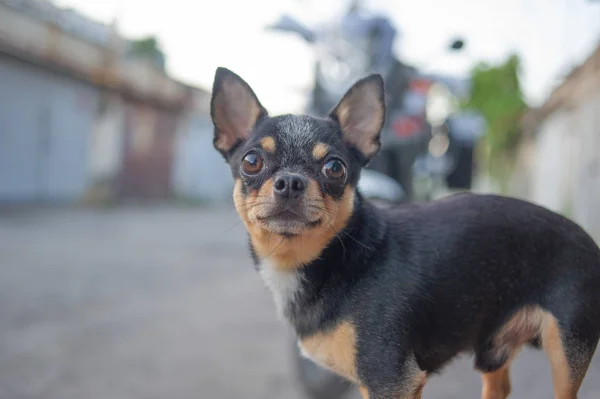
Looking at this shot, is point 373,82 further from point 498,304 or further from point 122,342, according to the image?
point 122,342

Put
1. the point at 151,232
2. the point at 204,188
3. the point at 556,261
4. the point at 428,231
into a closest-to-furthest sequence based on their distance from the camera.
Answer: the point at 556,261, the point at 428,231, the point at 151,232, the point at 204,188

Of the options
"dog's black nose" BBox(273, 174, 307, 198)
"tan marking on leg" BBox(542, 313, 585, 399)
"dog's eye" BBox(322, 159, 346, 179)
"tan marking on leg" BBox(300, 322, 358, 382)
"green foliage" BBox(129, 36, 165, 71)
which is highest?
"dog's eye" BBox(322, 159, 346, 179)

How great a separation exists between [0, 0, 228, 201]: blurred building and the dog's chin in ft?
27.5

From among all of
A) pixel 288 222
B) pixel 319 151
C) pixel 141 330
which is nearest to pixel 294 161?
pixel 319 151

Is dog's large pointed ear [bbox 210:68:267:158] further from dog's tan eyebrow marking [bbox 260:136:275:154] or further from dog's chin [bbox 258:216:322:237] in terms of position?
dog's chin [bbox 258:216:322:237]

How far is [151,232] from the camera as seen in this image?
33.3 feet

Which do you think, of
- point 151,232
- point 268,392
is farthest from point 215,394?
point 151,232

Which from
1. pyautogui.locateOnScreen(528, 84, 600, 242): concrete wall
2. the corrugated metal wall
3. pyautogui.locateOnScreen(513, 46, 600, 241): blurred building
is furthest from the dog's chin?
the corrugated metal wall

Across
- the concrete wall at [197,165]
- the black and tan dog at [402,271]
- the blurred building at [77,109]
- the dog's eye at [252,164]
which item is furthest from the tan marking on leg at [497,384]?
the concrete wall at [197,165]

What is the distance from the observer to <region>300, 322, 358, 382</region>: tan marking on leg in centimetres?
150

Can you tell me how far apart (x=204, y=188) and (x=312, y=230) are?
18.5 metres

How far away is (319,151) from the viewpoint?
160cm

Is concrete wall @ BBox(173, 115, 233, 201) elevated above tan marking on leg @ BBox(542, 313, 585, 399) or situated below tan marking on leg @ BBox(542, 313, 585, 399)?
below

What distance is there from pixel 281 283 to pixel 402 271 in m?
0.39
